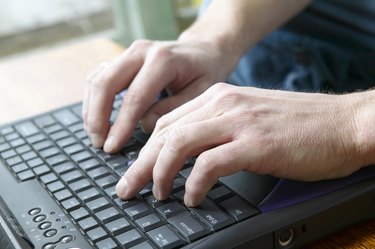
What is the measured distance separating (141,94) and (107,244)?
25 centimetres

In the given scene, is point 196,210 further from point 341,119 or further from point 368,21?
point 368,21

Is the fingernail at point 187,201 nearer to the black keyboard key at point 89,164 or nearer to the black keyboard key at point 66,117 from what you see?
the black keyboard key at point 89,164

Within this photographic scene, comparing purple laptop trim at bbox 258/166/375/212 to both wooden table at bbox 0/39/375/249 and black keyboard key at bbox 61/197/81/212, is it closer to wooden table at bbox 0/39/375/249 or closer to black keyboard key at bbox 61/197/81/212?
black keyboard key at bbox 61/197/81/212

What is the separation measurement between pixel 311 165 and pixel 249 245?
10 cm

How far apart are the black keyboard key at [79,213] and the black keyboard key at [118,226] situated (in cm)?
3

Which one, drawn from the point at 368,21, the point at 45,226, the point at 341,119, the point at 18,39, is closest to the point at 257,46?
the point at 368,21

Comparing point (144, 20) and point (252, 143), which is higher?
point (252, 143)

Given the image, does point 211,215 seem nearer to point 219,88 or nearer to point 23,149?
point 219,88

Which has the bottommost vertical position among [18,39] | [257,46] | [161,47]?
[18,39]

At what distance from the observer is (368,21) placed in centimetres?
99

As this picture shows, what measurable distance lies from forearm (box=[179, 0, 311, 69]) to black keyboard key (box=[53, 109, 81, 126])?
0.20 meters

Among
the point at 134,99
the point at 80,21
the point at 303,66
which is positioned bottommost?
the point at 80,21

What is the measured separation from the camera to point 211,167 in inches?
21.7

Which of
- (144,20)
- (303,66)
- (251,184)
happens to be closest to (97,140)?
(251,184)
